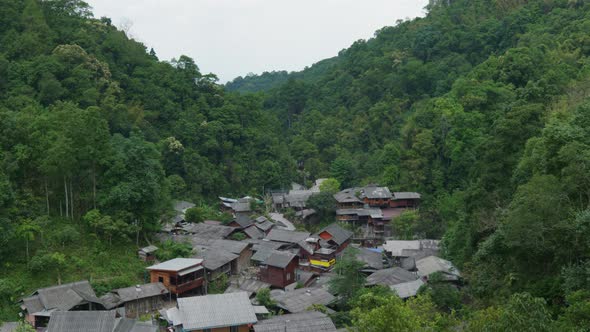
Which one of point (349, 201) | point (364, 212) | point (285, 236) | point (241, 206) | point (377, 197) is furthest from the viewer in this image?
point (241, 206)

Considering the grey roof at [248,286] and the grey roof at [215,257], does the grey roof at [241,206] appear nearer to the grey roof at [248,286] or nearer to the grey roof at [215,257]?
the grey roof at [215,257]

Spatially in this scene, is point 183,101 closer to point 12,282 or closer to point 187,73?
point 187,73

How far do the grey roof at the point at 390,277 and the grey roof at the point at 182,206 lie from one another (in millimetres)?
18257

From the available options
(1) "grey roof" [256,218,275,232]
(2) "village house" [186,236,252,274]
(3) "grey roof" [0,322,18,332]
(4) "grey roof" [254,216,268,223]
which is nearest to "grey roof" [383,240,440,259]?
(2) "village house" [186,236,252,274]

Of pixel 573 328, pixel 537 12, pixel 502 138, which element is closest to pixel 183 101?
pixel 502 138

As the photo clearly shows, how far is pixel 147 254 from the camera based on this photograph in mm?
27750

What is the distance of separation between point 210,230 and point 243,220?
136 inches

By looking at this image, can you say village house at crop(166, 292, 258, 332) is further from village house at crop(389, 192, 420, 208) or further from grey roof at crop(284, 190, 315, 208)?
grey roof at crop(284, 190, 315, 208)

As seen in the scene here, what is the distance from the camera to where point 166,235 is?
31.9 metres

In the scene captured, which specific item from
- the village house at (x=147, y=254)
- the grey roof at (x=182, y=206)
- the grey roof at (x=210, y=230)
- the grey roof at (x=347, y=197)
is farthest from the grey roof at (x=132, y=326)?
the grey roof at (x=347, y=197)

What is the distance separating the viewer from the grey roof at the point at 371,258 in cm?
2955

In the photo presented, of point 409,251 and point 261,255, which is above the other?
point 261,255

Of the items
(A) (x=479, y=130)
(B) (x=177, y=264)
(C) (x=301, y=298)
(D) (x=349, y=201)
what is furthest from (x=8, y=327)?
(A) (x=479, y=130)

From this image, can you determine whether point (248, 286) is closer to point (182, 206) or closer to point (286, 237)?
point (286, 237)
